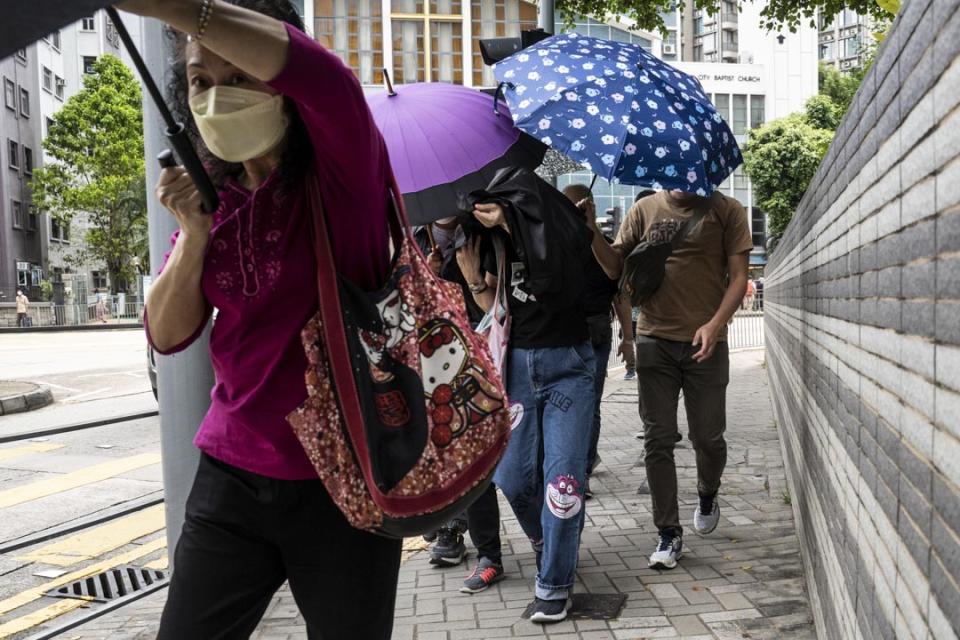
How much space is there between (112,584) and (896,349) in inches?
169

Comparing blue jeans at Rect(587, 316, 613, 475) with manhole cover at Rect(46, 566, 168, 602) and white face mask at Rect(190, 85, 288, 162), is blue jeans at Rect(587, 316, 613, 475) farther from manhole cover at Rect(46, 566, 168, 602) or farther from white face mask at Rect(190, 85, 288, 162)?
white face mask at Rect(190, 85, 288, 162)

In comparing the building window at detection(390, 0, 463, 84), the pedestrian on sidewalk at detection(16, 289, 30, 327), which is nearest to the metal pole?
the pedestrian on sidewalk at detection(16, 289, 30, 327)

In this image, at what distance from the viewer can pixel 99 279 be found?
188ft

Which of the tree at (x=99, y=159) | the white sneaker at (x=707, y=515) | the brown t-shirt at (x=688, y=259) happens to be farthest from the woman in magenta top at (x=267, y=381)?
the tree at (x=99, y=159)

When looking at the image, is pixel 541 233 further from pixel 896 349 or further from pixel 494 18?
pixel 494 18

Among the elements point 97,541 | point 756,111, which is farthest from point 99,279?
point 97,541

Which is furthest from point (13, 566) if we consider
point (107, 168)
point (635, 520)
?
point (107, 168)

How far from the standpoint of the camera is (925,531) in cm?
161

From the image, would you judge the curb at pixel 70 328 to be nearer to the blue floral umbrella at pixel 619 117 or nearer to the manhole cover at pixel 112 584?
the manhole cover at pixel 112 584

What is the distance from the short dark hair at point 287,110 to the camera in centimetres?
195

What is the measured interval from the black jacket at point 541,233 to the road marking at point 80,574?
295 cm

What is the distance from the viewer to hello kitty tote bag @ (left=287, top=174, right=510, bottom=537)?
6.21ft

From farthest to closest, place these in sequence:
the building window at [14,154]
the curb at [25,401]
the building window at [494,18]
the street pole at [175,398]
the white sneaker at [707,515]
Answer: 1. the building window at [494,18]
2. the building window at [14,154]
3. the curb at [25,401]
4. the white sneaker at [707,515]
5. the street pole at [175,398]

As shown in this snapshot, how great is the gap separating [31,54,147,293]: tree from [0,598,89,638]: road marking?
136ft
